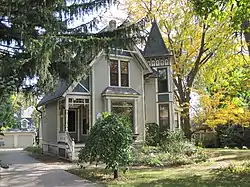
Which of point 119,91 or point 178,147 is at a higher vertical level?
point 119,91

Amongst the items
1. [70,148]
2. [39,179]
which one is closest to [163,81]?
[70,148]

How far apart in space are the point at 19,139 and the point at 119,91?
63.5 ft

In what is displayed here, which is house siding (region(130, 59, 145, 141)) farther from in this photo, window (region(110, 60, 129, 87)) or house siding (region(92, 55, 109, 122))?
house siding (region(92, 55, 109, 122))

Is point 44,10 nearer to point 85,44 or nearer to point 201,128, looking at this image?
point 85,44

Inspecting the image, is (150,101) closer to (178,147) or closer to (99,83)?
(99,83)

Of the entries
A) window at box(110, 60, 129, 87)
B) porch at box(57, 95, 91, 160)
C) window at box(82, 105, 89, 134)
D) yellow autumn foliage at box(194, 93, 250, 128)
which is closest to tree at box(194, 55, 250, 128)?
yellow autumn foliage at box(194, 93, 250, 128)

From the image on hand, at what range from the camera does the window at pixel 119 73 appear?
20469 millimetres

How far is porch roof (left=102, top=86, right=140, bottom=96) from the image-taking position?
19.6m

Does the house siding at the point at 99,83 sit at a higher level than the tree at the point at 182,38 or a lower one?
lower

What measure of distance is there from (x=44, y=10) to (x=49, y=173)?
6.20m

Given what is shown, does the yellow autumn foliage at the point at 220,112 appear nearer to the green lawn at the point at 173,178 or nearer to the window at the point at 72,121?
the window at the point at 72,121

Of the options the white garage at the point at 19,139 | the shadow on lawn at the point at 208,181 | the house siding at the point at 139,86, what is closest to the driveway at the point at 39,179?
the shadow on lawn at the point at 208,181

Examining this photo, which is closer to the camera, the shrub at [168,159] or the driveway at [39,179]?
the driveway at [39,179]

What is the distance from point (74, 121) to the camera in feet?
73.5
